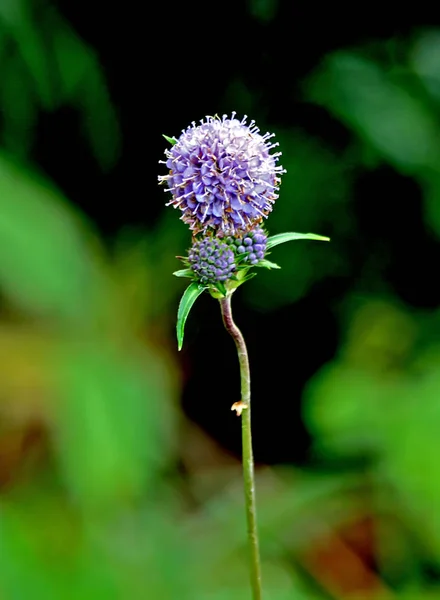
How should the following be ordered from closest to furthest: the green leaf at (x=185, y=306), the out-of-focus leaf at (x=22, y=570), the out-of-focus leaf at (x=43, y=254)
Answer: the green leaf at (x=185, y=306)
the out-of-focus leaf at (x=22, y=570)
the out-of-focus leaf at (x=43, y=254)

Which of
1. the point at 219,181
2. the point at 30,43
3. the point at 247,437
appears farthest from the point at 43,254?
the point at 247,437

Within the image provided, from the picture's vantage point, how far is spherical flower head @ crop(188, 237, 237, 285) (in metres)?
0.86

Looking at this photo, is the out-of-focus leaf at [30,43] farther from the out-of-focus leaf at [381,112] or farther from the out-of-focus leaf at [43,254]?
the out-of-focus leaf at [381,112]

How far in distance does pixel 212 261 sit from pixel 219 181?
105mm

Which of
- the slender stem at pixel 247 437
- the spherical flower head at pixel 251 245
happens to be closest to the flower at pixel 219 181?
the spherical flower head at pixel 251 245

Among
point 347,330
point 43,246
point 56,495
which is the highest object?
point 43,246

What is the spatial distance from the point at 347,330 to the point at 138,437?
70 cm

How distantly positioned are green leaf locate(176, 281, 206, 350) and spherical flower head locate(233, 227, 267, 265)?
0.08 meters

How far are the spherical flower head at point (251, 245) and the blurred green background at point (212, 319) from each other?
2.85 feet

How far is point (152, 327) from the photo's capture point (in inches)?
84.7

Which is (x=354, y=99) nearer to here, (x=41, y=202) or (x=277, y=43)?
(x=277, y=43)

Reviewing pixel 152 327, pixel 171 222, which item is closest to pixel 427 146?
pixel 171 222

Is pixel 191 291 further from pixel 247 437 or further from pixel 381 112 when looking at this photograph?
pixel 381 112

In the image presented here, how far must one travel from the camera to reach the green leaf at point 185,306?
0.79 metres
